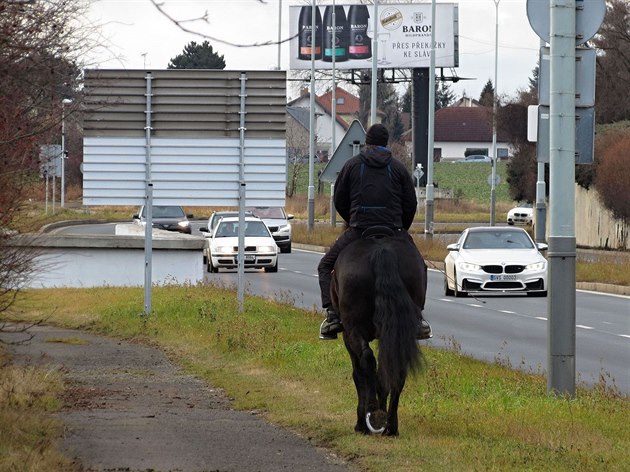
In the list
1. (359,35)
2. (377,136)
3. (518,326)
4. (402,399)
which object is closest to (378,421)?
(377,136)

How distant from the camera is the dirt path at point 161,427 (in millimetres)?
8961

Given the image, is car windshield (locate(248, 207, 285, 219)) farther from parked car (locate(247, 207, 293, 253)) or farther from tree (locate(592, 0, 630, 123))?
tree (locate(592, 0, 630, 123))

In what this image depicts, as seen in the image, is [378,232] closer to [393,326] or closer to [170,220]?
[393,326]

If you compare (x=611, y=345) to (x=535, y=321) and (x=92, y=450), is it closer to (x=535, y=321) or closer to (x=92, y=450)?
(x=535, y=321)

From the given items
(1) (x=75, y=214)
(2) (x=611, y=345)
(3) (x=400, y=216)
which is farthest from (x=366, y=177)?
(1) (x=75, y=214)

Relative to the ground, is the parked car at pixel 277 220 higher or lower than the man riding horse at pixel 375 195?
lower

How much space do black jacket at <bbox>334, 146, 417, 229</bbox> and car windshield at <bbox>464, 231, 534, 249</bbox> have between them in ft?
64.2

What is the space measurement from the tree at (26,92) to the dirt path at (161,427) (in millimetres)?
1429

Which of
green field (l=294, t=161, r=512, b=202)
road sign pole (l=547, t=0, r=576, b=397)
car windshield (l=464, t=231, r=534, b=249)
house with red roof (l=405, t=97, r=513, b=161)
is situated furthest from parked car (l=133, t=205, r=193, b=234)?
house with red roof (l=405, t=97, r=513, b=161)

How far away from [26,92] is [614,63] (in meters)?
50.8

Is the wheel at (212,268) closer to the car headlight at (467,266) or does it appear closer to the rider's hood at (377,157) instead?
the car headlight at (467,266)

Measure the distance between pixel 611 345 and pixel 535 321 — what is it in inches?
166

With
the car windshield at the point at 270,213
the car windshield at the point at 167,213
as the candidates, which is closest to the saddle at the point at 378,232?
the car windshield at the point at 270,213

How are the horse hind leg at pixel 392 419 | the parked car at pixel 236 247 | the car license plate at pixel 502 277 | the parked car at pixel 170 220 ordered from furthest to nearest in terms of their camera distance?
the parked car at pixel 170 220, the parked car at pixel 236 247, the car license plate at pixel 502 277, the horse hind leg at pixel 392 419
